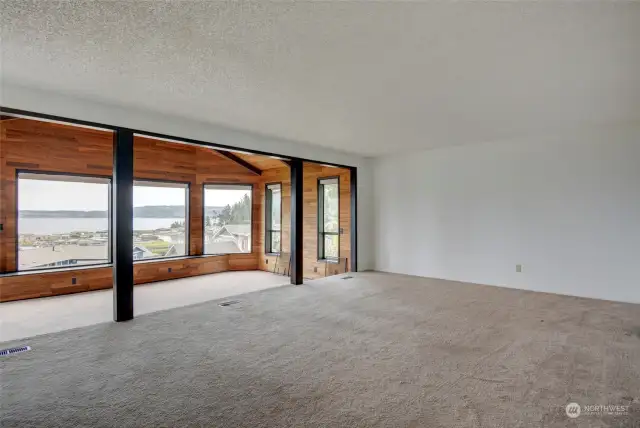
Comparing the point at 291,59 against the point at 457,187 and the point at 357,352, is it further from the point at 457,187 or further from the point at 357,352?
the point at 457,187

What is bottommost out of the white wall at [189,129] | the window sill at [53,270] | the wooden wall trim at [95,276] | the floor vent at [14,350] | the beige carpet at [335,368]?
the beige carpet at [335,368]

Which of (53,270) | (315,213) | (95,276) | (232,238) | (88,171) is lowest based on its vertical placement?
(95,276)

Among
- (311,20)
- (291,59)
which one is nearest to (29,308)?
(291,59)

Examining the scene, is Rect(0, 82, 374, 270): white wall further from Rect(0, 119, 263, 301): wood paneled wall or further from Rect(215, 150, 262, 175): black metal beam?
Rect(0, 119, 263, 301): wood paneled wall

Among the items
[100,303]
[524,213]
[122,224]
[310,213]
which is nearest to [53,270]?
[100,303]

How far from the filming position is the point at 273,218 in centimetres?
830

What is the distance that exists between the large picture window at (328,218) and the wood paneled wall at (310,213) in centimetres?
10

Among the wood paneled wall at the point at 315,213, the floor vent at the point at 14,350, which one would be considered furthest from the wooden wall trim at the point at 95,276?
the floor vent at the point at 14,350

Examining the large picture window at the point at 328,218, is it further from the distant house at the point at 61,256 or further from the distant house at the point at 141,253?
the distant house at the point at 61,256

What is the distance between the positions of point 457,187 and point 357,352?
163 inches

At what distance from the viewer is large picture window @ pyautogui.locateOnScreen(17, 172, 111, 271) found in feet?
18.2

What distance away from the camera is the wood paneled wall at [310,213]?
24.0ft

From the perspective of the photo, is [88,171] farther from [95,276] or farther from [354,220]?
[354,220]

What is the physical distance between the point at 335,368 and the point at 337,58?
2462 mm
